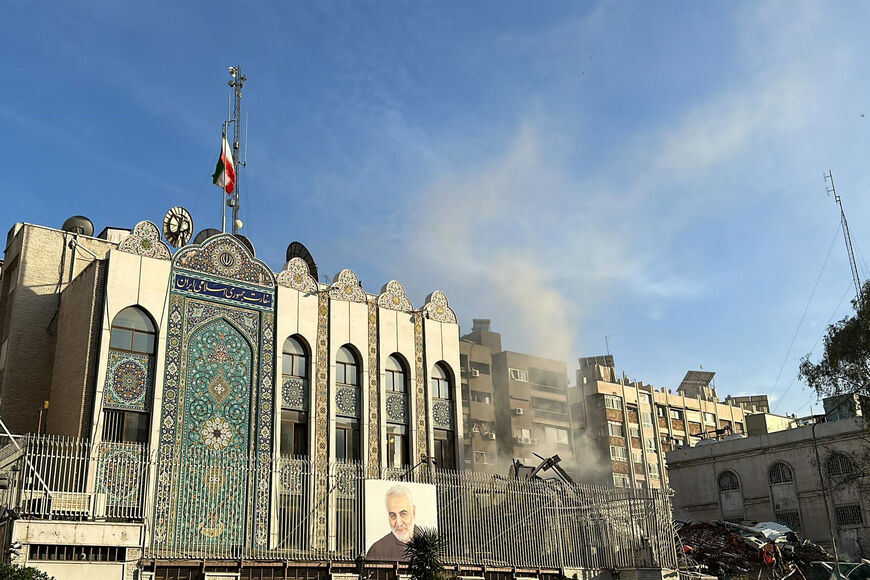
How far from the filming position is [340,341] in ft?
96.8

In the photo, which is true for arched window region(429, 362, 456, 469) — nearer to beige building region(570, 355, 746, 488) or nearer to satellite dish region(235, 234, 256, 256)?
satellite dish region(235, 234, 256, 256)

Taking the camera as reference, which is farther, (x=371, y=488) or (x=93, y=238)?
(x=93, y=238)

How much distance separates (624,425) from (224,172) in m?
49.1

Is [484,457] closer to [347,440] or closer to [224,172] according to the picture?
[347,440]

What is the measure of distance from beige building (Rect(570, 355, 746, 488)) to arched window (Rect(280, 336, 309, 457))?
4544 cm

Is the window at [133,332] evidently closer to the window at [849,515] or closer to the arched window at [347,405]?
the arched window at [347,405]

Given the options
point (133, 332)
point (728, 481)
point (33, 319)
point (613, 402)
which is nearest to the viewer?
point (133, 332)

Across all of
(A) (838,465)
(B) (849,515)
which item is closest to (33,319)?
(A) (838,465)

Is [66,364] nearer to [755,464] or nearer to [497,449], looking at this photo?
[755,464]

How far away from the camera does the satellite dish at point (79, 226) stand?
102 feet

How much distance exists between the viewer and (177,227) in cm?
2908

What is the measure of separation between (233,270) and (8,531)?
11.2 meters

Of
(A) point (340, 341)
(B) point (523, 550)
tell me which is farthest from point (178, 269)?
(B) point (523, 550)

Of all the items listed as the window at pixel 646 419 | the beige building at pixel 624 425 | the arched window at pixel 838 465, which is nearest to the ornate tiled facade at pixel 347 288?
the arched window at pixel 838 465
